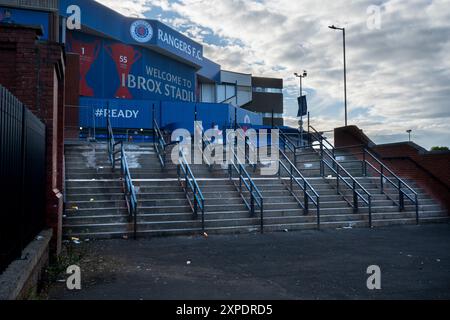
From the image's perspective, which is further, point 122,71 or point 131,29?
point 131,29

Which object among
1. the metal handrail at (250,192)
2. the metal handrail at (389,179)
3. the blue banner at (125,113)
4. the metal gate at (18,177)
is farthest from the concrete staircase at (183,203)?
the blue banner at (125,113)

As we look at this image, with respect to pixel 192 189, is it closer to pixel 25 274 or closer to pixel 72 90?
pixel 25 274

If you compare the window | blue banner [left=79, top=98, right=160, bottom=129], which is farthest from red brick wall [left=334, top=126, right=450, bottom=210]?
the window

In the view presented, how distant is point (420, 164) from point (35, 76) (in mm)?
13783

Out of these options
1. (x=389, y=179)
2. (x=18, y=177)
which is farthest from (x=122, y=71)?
(x=18, y=177)

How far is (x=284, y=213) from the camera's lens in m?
11.8

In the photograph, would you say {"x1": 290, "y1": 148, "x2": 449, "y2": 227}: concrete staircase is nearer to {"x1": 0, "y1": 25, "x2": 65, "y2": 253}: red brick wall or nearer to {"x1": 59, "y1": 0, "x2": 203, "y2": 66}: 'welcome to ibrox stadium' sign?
{"x1": 0, "y1": 25, "x2": 65, "y2": 253}: red brick wall

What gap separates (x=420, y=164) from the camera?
51.0 ft

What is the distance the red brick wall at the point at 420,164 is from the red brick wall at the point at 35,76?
13029 millimetres

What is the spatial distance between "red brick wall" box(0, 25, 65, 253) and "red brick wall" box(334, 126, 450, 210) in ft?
42.7

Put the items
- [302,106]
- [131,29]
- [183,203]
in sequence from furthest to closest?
[131,29] → [302,106] → [183,203]

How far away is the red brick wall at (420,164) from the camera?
1467 centimetres
